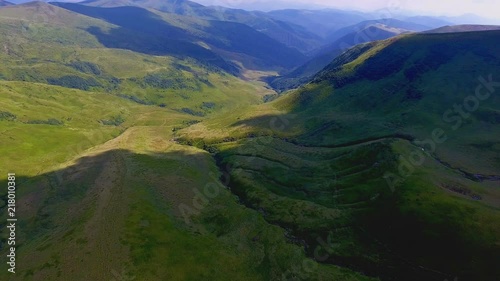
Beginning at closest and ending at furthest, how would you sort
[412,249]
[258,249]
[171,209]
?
[412,249], [258,249], [171,209]

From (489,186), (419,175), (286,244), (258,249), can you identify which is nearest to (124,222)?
(258,249)

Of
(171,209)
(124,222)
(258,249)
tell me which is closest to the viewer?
(258,249)

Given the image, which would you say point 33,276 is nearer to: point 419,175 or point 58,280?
point 58,280

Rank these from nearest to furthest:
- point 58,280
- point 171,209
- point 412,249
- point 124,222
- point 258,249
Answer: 1. point 58,280
2. point 412,249
3. point 258,249
4. point 124,222
5. point 171,209

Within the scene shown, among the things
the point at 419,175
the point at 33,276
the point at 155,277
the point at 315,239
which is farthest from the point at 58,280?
the point at 419,175

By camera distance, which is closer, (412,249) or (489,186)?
(412,249)

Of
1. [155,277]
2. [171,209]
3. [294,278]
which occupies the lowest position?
[171,209]

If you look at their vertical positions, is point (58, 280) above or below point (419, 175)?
below

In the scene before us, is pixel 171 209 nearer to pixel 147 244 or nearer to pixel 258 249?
pixel 147 244

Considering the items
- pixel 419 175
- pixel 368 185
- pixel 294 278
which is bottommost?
pixel 294 278
